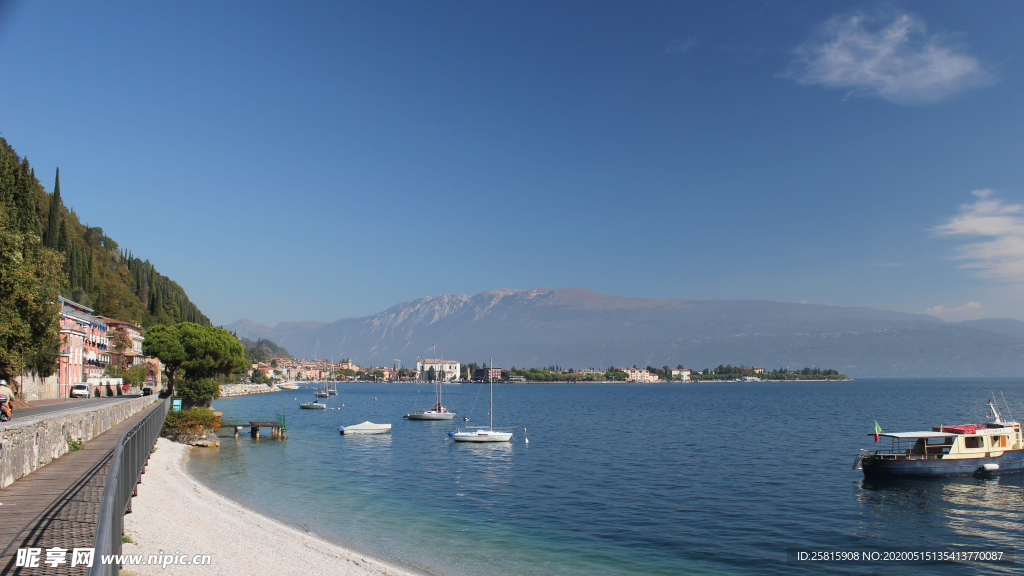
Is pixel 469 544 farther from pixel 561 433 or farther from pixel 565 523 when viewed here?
pixel 561 433

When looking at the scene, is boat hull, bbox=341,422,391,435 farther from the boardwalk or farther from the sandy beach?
the boardwalk

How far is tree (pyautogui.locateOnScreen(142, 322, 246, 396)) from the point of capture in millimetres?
67438

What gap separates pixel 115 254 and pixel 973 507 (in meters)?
198

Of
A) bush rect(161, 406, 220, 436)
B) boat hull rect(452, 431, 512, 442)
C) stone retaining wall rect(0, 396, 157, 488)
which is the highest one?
stone retaining wall rect(0, 396, 157, 488)

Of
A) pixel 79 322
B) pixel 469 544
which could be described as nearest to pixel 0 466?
pixel 469 544

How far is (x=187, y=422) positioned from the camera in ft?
174

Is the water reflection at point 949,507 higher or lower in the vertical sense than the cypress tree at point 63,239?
lower

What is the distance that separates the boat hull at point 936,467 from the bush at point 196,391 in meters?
63.4

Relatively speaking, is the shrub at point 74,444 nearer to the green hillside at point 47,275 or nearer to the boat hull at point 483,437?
the green hillside at point 47,275

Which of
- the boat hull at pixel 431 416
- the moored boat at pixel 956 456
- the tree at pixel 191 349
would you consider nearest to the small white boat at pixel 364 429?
the tree at pixel 191 349

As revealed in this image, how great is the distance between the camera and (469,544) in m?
24.8

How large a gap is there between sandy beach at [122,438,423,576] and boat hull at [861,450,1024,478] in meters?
31.2

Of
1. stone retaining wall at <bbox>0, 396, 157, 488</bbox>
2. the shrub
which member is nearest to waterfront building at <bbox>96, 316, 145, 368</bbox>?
stone retaining wall at <bbox>0, 396, 157, 488</bbox>

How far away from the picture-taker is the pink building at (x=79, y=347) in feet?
231
